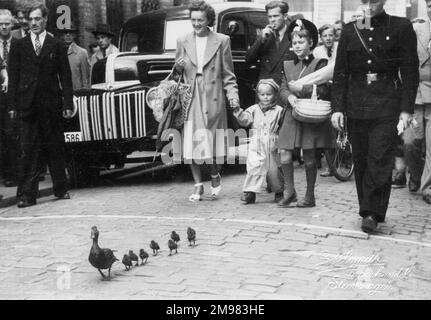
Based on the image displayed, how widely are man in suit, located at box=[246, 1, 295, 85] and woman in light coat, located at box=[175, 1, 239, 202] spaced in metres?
0.42

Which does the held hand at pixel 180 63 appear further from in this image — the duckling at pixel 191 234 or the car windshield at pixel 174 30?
the duckling at pixel 191 234

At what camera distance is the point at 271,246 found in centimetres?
617

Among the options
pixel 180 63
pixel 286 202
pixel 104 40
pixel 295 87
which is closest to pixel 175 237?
pixel 286 202

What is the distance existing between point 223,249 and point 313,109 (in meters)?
2.02

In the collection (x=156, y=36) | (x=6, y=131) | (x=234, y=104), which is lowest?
(x=6, y=131)

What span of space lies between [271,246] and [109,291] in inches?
66.7

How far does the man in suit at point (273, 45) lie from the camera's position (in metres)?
8.65

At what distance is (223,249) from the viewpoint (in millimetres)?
6043

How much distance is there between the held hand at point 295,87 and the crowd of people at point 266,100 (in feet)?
0.03

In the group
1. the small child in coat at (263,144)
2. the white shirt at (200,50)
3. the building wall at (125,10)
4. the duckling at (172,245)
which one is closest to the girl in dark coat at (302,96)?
the small child in coat at (263,144)

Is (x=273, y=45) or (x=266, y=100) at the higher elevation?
(x=273, y=45)

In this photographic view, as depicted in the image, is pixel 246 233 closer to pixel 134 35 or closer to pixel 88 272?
pixel 88 272

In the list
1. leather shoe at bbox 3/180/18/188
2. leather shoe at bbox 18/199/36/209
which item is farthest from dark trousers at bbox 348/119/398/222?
leather shoe at bbox 3/180/18/188

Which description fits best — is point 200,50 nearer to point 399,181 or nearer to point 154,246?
point 399,181
